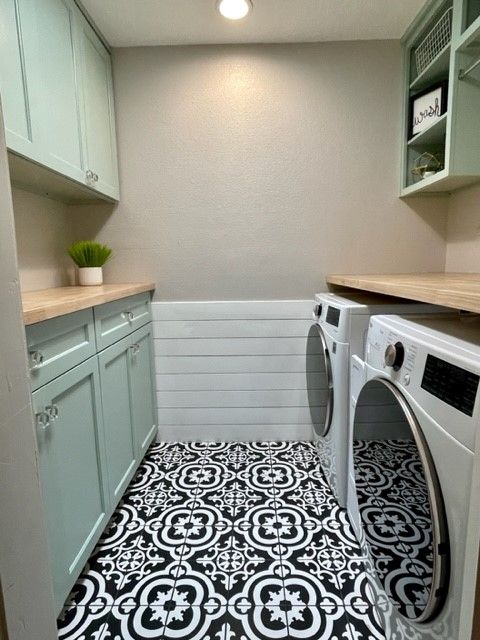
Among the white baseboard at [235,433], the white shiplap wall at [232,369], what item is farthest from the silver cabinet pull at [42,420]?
the white baseboard at [235,433]

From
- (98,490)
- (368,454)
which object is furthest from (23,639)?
(368,454)

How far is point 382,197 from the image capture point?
6.86 feet

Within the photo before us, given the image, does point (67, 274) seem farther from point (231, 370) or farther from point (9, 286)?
point (9, 286)

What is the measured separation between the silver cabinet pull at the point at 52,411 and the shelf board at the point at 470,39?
198cm

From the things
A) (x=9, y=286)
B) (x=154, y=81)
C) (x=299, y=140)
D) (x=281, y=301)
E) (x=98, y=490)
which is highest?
(x=154, y=81)

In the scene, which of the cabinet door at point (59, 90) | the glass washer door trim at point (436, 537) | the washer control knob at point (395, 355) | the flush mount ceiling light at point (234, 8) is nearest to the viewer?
the glass washer door trim at point (436, 537)

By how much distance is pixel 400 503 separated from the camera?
856mm

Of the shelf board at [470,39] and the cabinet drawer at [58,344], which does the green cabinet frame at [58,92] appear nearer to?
the cabinet drawer at [58,344]

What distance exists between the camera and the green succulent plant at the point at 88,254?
1929mm

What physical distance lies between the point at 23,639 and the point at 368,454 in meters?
0.91

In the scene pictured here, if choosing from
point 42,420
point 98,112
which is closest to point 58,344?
point 42,420

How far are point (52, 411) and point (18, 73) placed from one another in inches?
43.9

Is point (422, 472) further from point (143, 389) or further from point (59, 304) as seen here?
point (143, 389)

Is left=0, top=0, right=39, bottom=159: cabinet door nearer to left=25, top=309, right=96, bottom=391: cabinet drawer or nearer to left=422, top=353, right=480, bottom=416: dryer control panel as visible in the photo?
left=25, top=309, right=96, bottom=391: cabinet drawer
